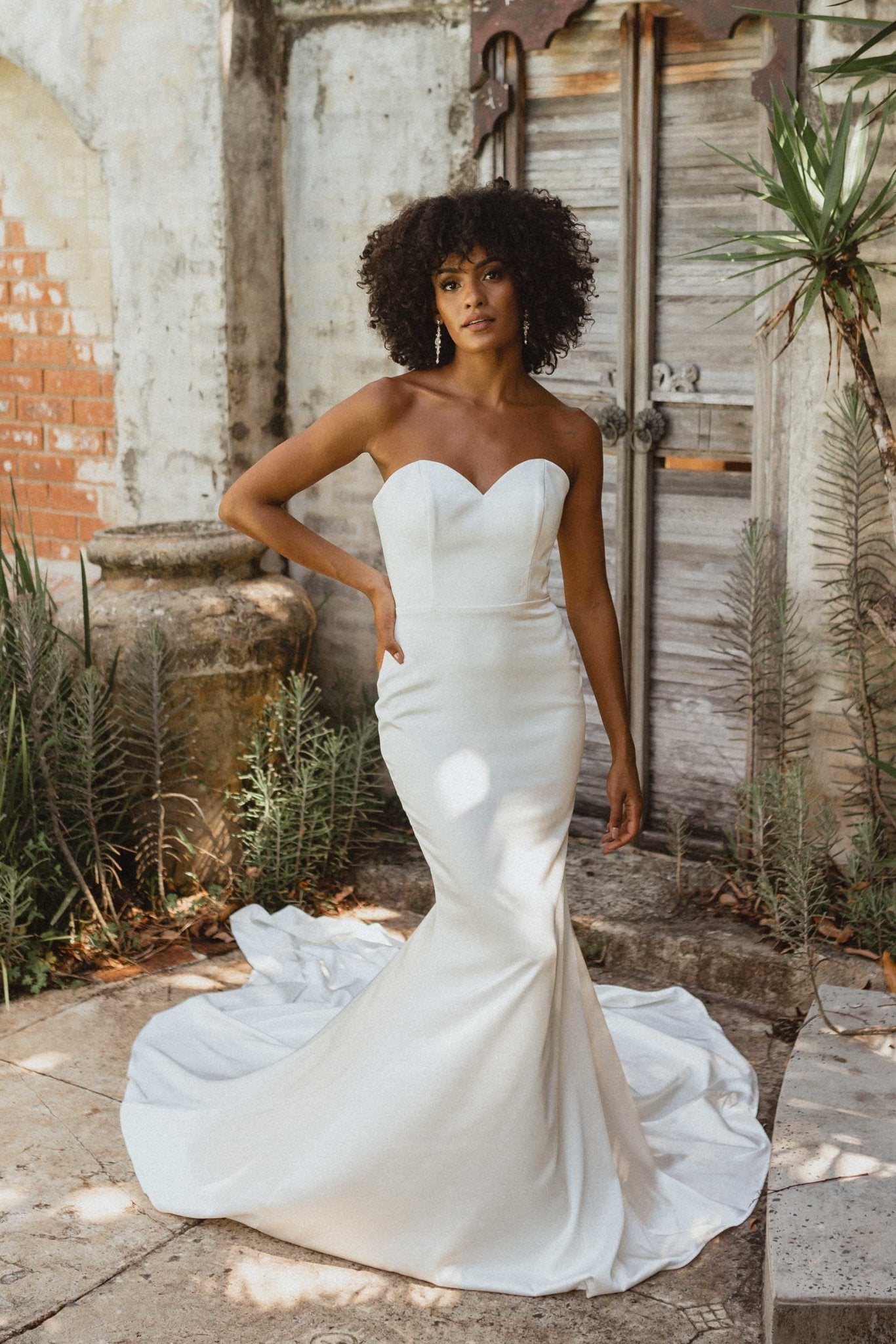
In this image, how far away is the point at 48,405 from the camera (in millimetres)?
7082

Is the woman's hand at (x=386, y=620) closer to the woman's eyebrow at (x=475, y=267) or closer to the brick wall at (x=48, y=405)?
the woman's eyebrow at (x=475, y=267)

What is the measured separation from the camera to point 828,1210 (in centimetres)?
315

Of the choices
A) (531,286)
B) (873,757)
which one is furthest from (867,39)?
(873,757)

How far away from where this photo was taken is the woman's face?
11.1 feet

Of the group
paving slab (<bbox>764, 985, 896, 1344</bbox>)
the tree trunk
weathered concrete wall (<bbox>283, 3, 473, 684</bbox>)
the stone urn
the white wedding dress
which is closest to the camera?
paving slab (<bbox>764, 985, 896, 1344</bbox>)

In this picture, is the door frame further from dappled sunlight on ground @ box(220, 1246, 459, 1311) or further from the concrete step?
dappled sunlight on ground @ box(220, 1246, 459, 1311)

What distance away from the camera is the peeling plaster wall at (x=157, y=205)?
6098mm

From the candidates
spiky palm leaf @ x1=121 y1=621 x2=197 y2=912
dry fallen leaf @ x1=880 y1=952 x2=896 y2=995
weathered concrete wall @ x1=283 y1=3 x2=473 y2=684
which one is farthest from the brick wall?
dry fallen leaf @ x1=880 y1=952 x2=896 y2=995

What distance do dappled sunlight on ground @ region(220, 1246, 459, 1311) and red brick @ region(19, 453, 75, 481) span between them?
14.8ft

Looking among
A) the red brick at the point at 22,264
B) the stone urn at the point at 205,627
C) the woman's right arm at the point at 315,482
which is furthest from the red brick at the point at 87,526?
the woman's right arm at the point at 315,482

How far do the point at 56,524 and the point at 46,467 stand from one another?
0.91ft

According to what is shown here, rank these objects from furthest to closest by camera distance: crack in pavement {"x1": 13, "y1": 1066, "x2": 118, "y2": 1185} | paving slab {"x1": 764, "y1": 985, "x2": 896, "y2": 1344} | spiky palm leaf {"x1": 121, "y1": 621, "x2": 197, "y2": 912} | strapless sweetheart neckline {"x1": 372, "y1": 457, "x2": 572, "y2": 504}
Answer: spiky palm leaf {"x1": 121, "y1": 621, "x2": 197, "y2": 912} → crack in pavement {"x1": 13, "y1": 1066, "x2": 118, "y2": 1185} → strapless sweetheart neckline {"x1": 372, "y1": 457, "x2": 572, "y2": 504} → paving slab {"x1": 764, "y1": 985, "x2": 896, "y2": 1344}

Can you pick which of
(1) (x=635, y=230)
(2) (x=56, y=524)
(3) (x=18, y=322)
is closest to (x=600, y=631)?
(1) (x=635, y=230)

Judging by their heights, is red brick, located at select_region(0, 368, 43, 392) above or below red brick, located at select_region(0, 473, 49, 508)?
above
